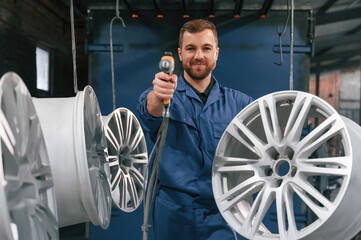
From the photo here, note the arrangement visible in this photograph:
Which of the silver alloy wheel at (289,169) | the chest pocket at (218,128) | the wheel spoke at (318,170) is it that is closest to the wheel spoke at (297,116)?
the silver alloy wheel at (289,169)

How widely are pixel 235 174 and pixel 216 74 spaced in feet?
6.32

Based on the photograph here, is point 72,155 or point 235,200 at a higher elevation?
point 72,155

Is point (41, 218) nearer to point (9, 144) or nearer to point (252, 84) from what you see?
point (9, 144)

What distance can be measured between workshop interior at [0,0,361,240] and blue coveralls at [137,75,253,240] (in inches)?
7.0

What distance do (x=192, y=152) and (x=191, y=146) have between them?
0.09 ft

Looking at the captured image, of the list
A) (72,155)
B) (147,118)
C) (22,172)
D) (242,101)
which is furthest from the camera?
(242,101)

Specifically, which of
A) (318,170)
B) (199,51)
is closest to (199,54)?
(199,51)

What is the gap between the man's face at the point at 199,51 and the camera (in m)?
1.75

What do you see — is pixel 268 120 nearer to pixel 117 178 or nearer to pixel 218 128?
pixel 218 128

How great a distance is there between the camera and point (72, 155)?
1.25 metres

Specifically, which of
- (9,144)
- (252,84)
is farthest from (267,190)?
(252,84)

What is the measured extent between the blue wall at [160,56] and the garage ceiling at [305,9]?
2.6 inches

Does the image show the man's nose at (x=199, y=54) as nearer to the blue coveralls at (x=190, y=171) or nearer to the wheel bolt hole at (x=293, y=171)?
the blue coveralls at (x=190, y=171)

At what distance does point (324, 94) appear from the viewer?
10500mm
